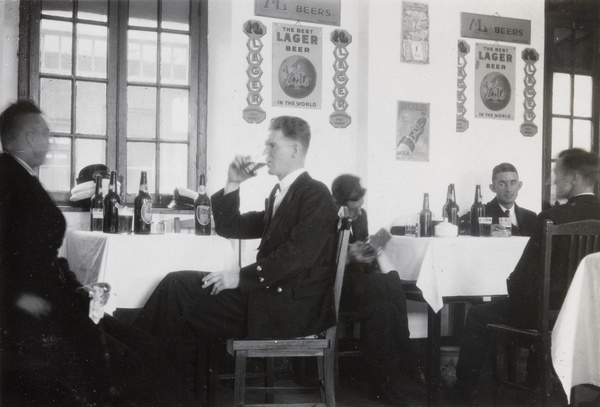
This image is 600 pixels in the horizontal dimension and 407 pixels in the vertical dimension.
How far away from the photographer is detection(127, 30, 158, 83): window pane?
354 cm

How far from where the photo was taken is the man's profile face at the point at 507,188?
11.9ft

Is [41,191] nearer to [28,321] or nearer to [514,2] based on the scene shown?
[28,321]

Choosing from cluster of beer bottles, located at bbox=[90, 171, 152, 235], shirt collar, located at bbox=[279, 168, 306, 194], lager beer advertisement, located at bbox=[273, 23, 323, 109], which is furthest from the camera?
lager beer advertisement, located at bbox=[273, 23, 323, 109]

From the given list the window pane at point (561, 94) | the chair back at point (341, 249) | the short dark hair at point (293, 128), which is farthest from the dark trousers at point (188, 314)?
the window pane at point (561, 94)

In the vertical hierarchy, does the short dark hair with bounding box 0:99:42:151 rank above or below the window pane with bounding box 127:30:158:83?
below

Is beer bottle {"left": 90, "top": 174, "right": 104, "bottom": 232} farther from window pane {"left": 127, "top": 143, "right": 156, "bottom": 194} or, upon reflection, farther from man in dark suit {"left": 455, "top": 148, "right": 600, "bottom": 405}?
man in dark suit {"left": 455, "top": 148, "right": 600, "bottom": 405}

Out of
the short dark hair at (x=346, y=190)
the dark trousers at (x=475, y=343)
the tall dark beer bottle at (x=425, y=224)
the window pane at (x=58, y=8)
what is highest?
the window pane at (x=58, y=8)

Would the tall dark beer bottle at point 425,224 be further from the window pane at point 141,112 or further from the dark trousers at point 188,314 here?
the window pane at point 141,112

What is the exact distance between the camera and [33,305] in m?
1.33

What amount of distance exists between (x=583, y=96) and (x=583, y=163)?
2.24 metres

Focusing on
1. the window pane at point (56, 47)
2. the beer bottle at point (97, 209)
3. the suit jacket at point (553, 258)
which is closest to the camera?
the suit jacket at point (553, 258)

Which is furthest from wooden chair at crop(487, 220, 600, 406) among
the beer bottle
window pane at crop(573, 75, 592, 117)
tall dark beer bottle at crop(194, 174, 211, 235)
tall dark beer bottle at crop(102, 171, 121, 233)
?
window pane at crop(573, 75, 592, 117)

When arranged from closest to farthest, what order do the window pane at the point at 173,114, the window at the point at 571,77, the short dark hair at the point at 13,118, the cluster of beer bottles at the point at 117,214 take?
the short dark hair at the point at 13,118, the cluster of beer bottles at the point at 117,214, the window pane at the point at 173,114, the window at the point at 571,77

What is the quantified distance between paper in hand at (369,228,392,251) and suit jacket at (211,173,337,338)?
1.18 metres
